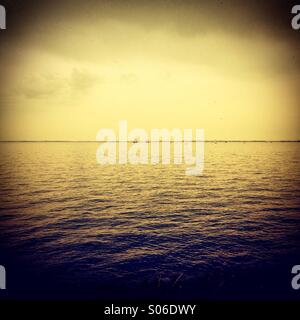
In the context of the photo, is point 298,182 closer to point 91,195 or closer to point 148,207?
point 148,207

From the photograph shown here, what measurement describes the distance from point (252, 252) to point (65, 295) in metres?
10.0

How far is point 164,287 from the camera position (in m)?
11.9

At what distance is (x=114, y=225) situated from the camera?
19.1 meters

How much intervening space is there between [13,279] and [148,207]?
13203 mm

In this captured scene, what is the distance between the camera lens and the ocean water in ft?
39.1

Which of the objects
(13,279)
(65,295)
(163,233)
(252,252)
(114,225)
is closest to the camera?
(65,295)

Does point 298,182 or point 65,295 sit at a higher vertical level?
point 298,182

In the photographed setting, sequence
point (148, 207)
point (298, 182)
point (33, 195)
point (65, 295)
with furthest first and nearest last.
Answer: point (298, 182), point (33, 195), point (148, 207), point (65, 295)

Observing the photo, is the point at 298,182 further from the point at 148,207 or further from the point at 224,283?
the point at 224,283

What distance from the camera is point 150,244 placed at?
15938 mm

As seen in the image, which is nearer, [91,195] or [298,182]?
[91,195]

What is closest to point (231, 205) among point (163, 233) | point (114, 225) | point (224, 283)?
point (163, 233)

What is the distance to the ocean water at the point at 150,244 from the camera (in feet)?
39.1
